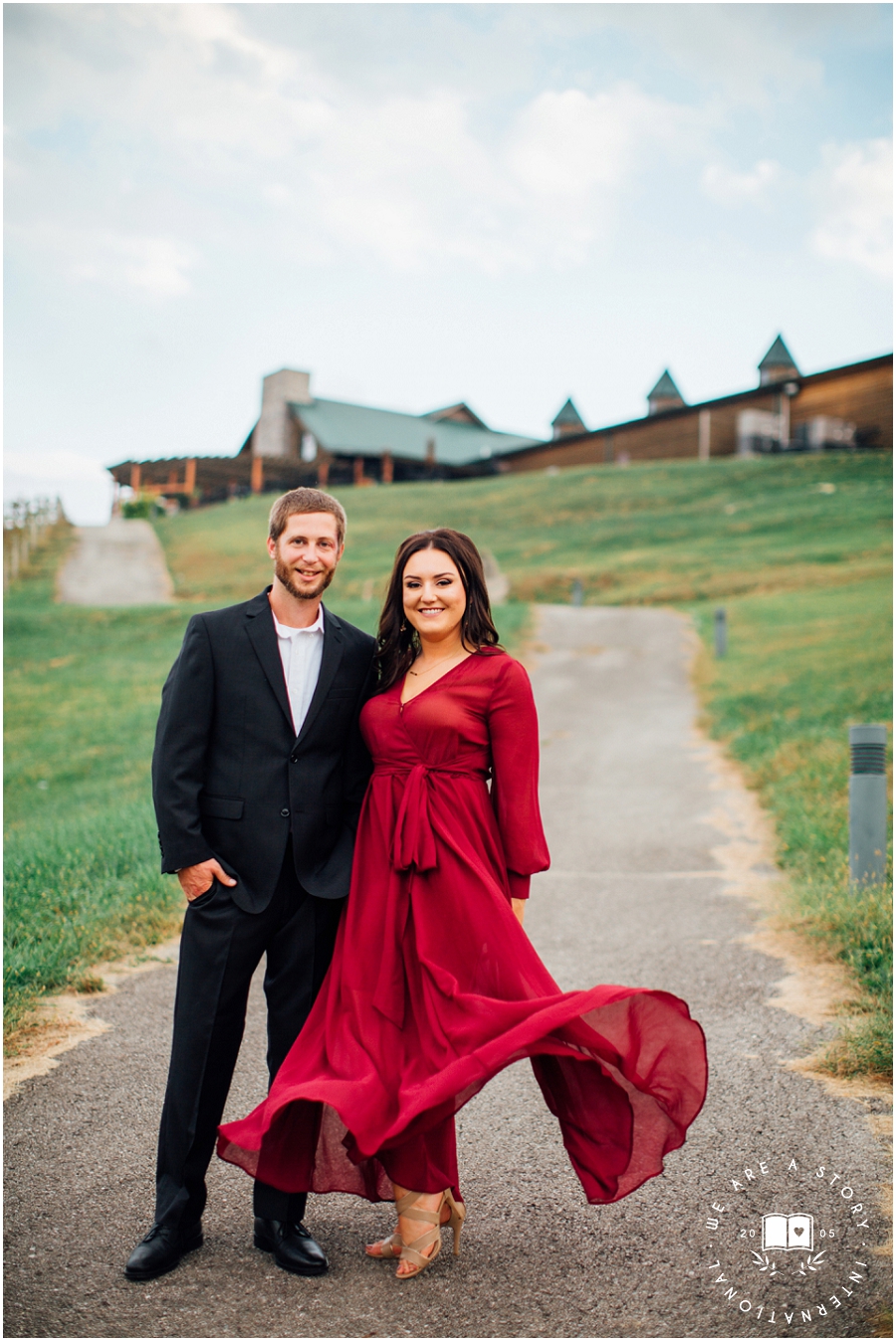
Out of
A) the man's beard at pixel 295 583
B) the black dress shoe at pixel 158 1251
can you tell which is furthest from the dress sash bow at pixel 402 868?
the black dress shoe at pixel 158 1251

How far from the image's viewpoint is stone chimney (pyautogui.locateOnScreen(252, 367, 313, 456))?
5638 centimetres

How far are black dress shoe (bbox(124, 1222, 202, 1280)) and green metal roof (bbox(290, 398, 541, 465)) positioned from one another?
170ft

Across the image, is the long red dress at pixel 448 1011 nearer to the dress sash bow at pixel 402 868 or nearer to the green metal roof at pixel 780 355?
the dress sash bow at pixel 402 868

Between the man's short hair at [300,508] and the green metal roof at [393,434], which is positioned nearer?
the man's short hair at [300,508]

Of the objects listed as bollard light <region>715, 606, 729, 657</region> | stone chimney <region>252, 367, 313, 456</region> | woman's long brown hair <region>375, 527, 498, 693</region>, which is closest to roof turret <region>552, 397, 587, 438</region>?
stone chimney <region>252, 367, 313, 456</region>

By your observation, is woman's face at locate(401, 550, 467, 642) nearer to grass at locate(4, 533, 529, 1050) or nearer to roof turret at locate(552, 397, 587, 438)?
grass at locate(4, 533, 529, 1050)

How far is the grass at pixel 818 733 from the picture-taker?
513 cm

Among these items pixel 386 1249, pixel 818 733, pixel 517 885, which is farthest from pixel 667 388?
pixel 386 1249

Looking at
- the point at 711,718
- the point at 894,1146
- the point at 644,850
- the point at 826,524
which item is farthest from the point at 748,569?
the point at 894,1146

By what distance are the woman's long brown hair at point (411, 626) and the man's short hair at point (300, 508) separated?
250 millimetres

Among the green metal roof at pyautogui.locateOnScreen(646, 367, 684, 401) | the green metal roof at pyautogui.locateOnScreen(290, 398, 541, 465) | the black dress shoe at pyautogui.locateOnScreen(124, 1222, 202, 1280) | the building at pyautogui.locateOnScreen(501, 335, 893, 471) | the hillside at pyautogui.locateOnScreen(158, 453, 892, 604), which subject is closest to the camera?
the black dress shoe at pyautogui.locateOnScreen(124, 1222, 202, 1280)

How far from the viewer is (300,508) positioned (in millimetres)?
3270

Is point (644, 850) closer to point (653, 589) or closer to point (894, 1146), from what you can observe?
point (894, 1146)

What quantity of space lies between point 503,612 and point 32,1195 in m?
19.3
